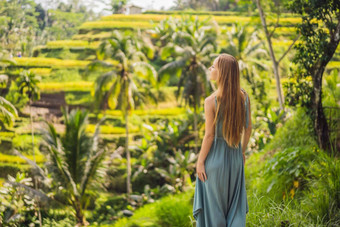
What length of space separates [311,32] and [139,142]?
12.5 m

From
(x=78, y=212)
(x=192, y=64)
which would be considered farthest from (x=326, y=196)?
(x=192, y=64)

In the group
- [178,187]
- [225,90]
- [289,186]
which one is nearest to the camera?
[225,90]

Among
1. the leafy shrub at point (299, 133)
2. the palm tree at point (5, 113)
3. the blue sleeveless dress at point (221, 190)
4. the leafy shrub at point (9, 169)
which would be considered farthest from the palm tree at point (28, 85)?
the blue sleeveless dress at point (221, 190)

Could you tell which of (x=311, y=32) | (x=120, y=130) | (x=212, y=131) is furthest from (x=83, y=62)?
(x=212, y=131)

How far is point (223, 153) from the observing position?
7.45 ft

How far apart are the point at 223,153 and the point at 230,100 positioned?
1.06 feet

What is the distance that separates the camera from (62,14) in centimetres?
1482

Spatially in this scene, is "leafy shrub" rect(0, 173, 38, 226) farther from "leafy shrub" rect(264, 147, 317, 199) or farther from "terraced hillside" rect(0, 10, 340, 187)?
"leafy shrub" rect(264, 147, 317, 199)

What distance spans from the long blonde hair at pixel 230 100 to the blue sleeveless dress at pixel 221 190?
0.18 ft

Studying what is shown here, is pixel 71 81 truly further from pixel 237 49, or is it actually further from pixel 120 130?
pixel 237 49

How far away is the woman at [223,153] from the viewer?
7.19 feet

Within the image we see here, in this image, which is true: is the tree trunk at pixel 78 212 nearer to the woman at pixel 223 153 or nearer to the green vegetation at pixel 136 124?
the green vegetation at pixel 136 124

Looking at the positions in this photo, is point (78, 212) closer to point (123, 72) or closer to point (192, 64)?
point (123, 72)

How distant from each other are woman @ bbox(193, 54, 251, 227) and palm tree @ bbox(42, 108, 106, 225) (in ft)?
22.6
